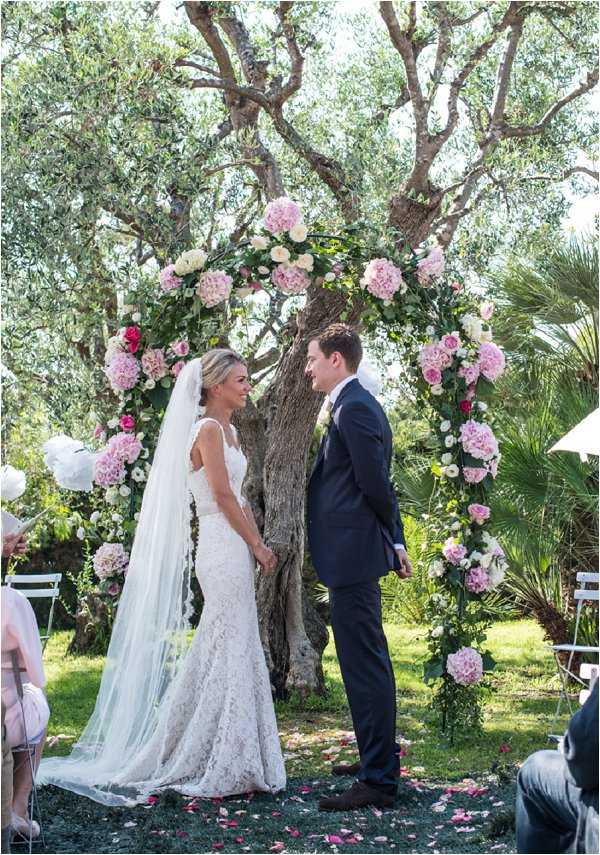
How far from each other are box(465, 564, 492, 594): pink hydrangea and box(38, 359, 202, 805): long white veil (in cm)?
202

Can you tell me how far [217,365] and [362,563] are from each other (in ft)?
4.09

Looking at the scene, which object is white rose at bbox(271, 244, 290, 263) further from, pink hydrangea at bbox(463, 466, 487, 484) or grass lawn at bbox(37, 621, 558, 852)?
grass lawn at bbox(37, 621, 558, 852)

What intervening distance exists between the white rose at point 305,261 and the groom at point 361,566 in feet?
5.07

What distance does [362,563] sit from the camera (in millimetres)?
4844

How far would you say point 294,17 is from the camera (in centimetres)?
900

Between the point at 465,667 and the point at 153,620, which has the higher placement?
the point at 153,620

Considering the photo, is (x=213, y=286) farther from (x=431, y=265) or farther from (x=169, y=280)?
(x=431, y=265)

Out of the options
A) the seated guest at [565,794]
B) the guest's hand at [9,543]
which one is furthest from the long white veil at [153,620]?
the seated guest at [565,794]

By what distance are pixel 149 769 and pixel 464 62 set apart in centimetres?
667

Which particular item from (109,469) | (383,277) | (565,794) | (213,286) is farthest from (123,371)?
(565,794)

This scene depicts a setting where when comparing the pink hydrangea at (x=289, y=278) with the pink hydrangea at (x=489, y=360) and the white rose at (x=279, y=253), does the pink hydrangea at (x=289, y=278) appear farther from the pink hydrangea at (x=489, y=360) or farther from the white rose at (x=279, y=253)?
the pink hydrangea at (x=489, y=360)

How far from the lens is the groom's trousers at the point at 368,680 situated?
4816 mm

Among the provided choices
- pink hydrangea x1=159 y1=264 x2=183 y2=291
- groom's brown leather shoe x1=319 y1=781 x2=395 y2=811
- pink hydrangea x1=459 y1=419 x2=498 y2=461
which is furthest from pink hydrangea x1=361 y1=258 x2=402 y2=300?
groom's brown leather shoe x1=319 y1=781 x2=395 y2=811

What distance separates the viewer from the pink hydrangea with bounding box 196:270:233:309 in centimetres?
621
